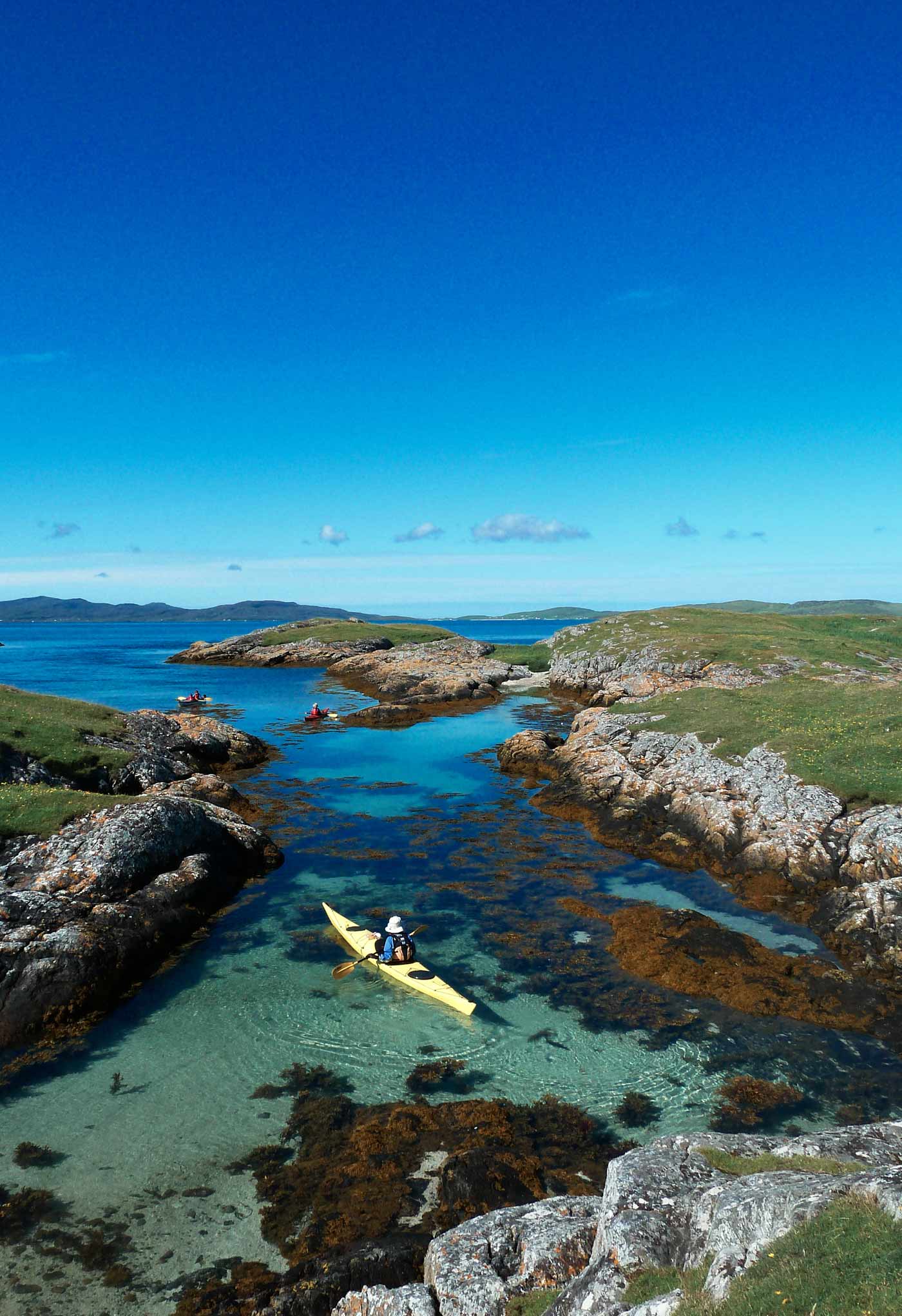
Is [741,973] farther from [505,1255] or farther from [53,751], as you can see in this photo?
[53,751]

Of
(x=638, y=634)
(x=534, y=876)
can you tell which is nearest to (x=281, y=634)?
(x=638, y=634)

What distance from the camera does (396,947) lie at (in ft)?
73.0

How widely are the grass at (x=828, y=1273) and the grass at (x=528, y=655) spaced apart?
9341 centimetres

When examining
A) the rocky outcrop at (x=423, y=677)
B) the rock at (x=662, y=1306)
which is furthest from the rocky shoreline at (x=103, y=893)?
the rocky outcrop at (x=423, y=677)

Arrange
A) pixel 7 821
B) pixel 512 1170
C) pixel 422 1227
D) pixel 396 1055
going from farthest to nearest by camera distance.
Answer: pixel 7 821 → pixel 396 1055 → pixel 512 1170 → pixel 422 1227

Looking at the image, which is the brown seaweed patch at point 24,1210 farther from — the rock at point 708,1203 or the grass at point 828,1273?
the grass at point 828,1273

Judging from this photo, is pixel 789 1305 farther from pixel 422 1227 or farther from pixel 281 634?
pixel 281 634

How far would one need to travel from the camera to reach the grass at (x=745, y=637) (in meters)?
Result: 67.1

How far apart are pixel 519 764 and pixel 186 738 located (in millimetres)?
23626

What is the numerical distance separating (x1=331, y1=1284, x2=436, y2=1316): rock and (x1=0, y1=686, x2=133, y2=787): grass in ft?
98.5

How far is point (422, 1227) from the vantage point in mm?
12797

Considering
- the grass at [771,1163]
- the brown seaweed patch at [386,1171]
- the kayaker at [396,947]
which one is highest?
the grass at [771,1163]

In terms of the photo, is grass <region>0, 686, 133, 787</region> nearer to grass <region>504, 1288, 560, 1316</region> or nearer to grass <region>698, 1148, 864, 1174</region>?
grass <region>504, 1288, 560, 1316</region>

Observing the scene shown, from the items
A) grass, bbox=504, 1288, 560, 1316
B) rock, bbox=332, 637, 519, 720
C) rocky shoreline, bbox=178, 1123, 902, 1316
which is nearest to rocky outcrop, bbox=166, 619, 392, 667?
rock, bbox=332, 637, 519, 720
